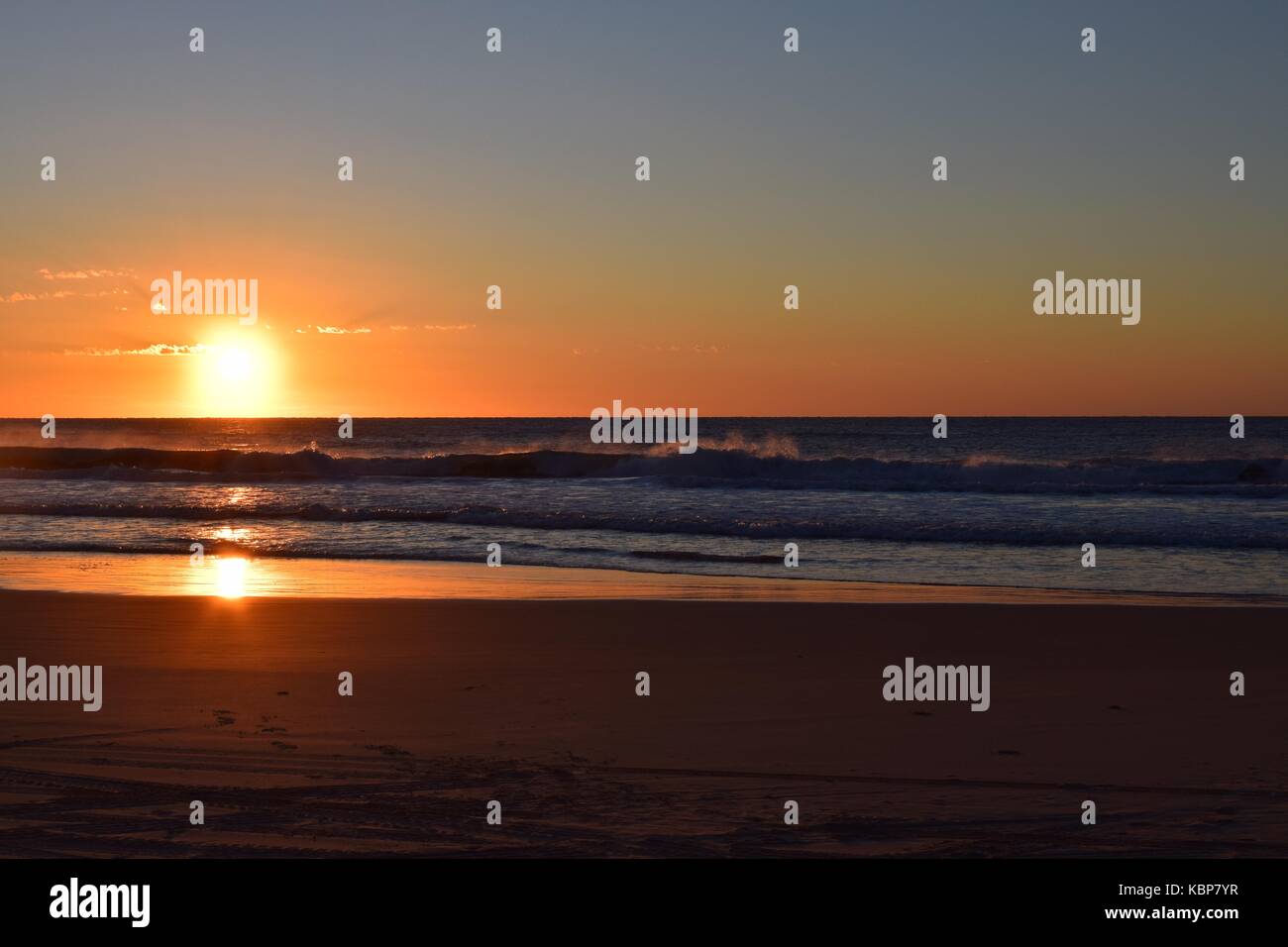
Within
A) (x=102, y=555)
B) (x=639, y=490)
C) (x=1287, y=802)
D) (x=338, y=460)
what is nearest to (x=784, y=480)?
(x=639, y=490)

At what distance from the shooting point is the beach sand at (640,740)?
16.4 feet

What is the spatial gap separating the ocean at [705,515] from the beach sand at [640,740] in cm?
564

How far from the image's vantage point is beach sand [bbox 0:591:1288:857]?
4.98 metres

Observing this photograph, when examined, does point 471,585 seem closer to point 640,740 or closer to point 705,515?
point 640,740

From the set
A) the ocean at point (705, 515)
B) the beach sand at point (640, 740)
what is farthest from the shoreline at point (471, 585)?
the beach sand at point (640, 740)

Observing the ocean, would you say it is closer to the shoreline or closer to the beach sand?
the shoreline

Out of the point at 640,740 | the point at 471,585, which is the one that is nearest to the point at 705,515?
the point at 471,585

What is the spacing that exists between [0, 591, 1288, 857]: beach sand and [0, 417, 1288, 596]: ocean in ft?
18.5

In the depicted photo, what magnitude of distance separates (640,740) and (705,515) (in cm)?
1793

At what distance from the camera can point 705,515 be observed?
80.2ft

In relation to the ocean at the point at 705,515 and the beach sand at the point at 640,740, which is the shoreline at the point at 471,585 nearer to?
the ocean at the point at 705,515
